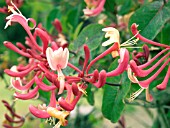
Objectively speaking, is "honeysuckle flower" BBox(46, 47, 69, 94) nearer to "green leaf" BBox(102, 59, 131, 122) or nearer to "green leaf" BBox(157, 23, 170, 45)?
"green leaf" BBox(102, 59, 131, 122)

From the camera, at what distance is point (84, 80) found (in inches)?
27.2

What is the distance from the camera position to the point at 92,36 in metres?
0.87

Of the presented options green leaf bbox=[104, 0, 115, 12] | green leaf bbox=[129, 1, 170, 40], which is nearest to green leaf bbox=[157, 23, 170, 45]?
green leaf bbox=[129, 1, 170, 40]

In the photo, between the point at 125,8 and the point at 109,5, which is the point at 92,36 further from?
the point at 125,8

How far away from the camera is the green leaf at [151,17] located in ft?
2.69

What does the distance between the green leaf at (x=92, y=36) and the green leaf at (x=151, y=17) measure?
68mm

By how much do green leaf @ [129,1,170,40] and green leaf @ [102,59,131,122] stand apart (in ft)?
0.30

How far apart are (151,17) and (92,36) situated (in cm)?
13

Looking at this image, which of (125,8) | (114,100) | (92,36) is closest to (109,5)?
(125,8)

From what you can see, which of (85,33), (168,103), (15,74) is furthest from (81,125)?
(15,74)

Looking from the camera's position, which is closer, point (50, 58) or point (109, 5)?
point (50, 58)

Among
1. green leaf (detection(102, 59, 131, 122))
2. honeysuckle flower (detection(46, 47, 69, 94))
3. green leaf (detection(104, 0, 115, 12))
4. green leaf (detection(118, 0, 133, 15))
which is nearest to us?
honeysuckle flower (detection(46, 47, 69, 94))

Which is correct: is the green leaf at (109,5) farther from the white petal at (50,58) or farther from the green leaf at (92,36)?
the white petal at (50,58)

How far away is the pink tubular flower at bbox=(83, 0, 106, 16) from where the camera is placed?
35.0 inches
